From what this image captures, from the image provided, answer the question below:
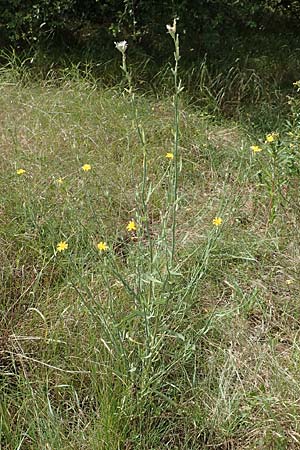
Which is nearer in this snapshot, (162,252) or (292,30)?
(162,252)

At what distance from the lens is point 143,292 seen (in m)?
1.90

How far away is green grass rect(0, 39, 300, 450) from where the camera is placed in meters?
→ 1.90

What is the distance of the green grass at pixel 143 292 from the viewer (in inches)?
75.0

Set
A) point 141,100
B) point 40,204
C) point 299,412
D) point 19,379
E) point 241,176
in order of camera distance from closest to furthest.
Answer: point 299,412, point 19,379, point 40,204, point 241,176, point 141,100

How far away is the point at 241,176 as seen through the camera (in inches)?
121

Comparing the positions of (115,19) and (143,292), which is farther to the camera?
(115,19)

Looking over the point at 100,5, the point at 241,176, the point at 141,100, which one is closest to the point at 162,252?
the point at 241,176

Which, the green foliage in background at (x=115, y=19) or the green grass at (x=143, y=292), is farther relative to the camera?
the green foliage in background at (x=115, y=19)

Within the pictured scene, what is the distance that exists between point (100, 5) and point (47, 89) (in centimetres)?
85

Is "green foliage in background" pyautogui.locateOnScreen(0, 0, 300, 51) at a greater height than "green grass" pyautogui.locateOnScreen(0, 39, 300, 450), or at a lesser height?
greater

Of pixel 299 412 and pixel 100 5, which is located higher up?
pixel 100 5

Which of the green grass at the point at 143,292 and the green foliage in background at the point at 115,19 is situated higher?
the green foliage in background at the point at 115,19

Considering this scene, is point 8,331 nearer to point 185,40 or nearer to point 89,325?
point 89,325

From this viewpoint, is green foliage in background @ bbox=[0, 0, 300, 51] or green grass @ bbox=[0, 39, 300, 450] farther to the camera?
green foliage in background @ bbox=[0, 0, 300, 51]
